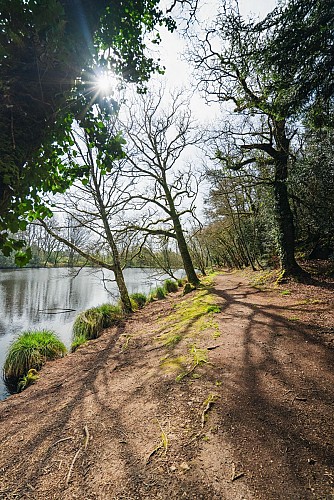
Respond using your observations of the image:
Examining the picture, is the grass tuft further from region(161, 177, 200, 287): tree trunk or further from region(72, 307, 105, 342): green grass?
region(161, 177, 200, 287): tree trunk

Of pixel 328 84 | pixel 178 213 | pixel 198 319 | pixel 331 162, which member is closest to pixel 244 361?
pixel 198 319

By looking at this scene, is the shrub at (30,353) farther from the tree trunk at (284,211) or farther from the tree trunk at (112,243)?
the tree trunk at (284,211)

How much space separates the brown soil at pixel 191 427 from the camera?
1.79 meters

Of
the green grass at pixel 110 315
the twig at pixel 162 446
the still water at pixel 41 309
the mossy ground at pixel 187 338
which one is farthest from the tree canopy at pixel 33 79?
the green grass at pixel 110 315

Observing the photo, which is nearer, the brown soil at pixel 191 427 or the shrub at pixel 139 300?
the brown soil at pixel 191 427

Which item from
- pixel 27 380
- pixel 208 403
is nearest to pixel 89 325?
pixel 27 380

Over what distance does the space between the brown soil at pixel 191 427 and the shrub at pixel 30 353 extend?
1.28 meters

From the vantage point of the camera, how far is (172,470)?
74.5 inches

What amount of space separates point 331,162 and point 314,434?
7.52 meters

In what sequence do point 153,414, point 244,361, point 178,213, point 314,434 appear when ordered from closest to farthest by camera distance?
point 314,434
point 153,414
point 244,361
point 178,213

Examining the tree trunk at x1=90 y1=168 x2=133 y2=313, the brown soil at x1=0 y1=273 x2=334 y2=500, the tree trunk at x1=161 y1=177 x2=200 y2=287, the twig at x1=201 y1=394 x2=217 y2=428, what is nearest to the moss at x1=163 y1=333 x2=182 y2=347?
the brown soil at x1=0 y1=273 x2=334 y2=500

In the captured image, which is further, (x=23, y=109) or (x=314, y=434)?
(x=314, y=434)

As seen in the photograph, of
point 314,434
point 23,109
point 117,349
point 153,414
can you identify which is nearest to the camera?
point 23,109

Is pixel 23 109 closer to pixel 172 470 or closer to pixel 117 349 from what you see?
pixel 172 470
